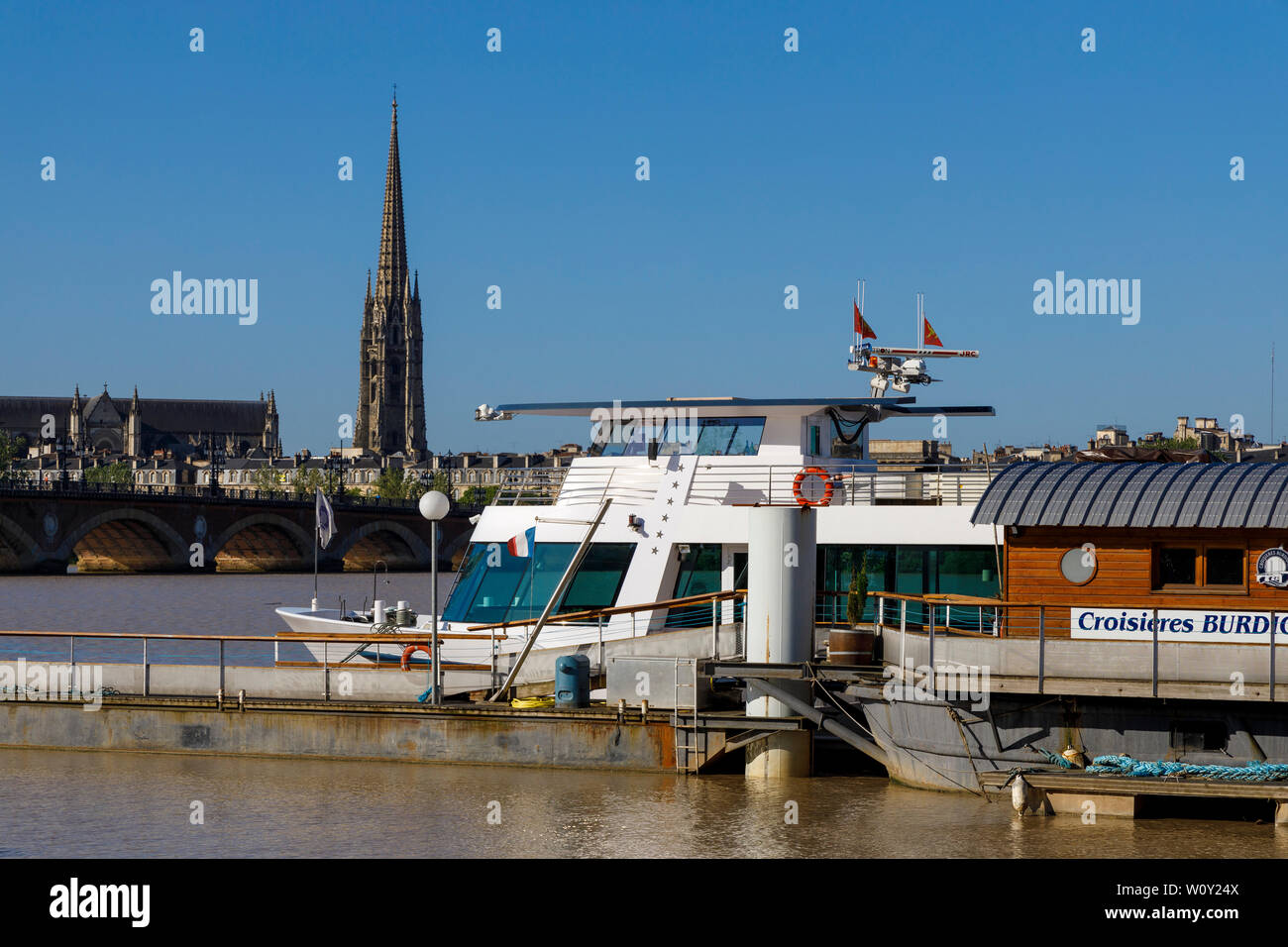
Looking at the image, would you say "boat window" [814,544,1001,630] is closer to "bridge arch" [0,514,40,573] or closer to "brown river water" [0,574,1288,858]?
"brown river water" [0,574,1288,858]

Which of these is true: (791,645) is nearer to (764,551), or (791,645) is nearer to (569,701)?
(764,551)

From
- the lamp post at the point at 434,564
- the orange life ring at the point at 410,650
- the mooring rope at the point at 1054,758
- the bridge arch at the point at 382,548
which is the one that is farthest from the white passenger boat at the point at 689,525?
the bridge arch at the point at 382,548

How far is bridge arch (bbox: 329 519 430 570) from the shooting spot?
149 m

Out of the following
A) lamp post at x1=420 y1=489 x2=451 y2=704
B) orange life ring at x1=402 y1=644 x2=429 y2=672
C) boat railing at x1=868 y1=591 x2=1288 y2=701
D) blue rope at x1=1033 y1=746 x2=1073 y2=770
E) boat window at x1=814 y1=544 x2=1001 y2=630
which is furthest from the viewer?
orange life ring at x1=402 y1=644 x2=429 y2=672

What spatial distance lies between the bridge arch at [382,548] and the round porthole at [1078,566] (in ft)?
418

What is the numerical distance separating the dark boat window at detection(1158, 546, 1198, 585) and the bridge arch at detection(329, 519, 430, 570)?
128 meters

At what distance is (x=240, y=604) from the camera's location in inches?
3260

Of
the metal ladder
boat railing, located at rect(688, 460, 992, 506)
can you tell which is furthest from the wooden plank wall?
the metal ladder

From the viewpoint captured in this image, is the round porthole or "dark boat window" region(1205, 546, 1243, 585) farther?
the round porthole

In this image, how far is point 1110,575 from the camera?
75.0 ft

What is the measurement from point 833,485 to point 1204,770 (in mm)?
10082

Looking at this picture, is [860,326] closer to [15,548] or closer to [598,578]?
[598,578]
